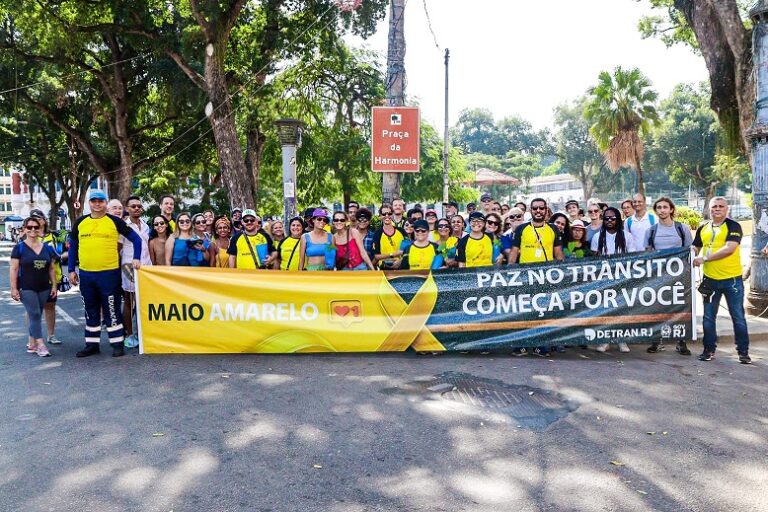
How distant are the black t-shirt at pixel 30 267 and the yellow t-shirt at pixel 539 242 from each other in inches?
223

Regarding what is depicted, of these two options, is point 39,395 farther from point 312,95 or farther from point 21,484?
point 312,95

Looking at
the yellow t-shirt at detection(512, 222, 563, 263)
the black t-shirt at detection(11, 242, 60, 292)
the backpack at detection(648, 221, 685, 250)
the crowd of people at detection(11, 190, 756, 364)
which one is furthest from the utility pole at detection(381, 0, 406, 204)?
the black t-shirt at detection(11, 242, 60, 292)

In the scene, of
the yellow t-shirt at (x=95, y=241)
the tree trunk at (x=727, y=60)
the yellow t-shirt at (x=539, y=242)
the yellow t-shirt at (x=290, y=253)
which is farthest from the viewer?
the tree trunk at (x=727, y=60)

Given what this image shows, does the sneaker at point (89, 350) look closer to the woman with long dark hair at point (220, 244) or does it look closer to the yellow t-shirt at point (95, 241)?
the yellow t-shirt at point (95, 241)

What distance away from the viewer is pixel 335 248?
805cm

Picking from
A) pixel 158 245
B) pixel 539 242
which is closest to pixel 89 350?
pixel 158 245

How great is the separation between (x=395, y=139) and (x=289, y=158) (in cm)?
304

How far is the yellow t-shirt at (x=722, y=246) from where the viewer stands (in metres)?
6.82

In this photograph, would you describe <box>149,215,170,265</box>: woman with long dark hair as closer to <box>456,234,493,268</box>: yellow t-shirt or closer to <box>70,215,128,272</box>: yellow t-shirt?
<box>70,215,128,272</box>: yellow t-shirt

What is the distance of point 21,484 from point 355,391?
2737 mm

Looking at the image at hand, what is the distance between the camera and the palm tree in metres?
29.5

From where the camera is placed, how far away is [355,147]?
76.5 ft

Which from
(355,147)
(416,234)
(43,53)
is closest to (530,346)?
(416,234)

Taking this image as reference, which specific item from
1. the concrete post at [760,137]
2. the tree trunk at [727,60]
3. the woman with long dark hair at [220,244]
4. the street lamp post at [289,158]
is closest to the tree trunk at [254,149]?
the street lamp post at [289,158]
